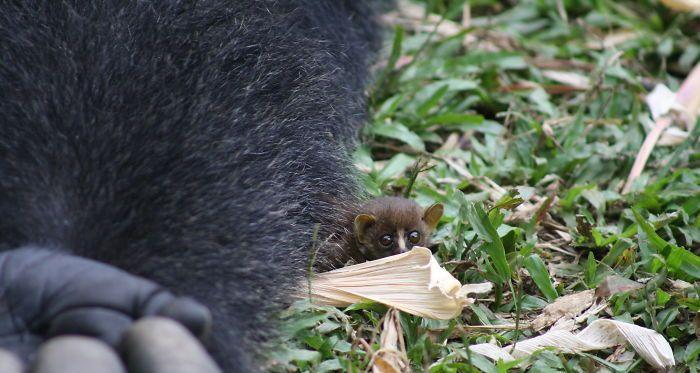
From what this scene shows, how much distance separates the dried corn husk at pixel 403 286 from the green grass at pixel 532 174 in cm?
5

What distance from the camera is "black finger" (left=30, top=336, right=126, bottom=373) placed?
1.35 meters

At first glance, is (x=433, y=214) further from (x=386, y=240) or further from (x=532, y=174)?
(x=532, y=174)

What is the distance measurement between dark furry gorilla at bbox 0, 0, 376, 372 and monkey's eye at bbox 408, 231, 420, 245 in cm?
24

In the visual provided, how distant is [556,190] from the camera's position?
285cm

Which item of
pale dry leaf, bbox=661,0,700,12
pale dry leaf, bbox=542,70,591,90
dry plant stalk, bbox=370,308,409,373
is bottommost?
pale dry leaf, bbox=542,70,591,90

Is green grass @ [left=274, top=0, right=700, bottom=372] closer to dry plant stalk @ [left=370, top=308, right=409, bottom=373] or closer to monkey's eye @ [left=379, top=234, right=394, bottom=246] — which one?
A: dry plant stalk @ [left=370, top=308, right=409, bottom=373]

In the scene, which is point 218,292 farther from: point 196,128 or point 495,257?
point 495,257

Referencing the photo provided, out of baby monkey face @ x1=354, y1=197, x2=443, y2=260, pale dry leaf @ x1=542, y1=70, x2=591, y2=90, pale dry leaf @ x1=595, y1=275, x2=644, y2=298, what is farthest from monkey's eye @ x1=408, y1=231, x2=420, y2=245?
pale dry leaf @ x1=542, y1=70, x2=591, y2=90

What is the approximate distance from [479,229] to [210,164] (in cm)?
82

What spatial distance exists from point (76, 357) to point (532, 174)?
189 centimetres

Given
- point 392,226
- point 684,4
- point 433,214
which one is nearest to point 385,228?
point 392,226

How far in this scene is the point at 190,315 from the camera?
147cm

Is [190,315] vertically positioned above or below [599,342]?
above

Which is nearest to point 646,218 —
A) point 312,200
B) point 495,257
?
point 495,257
